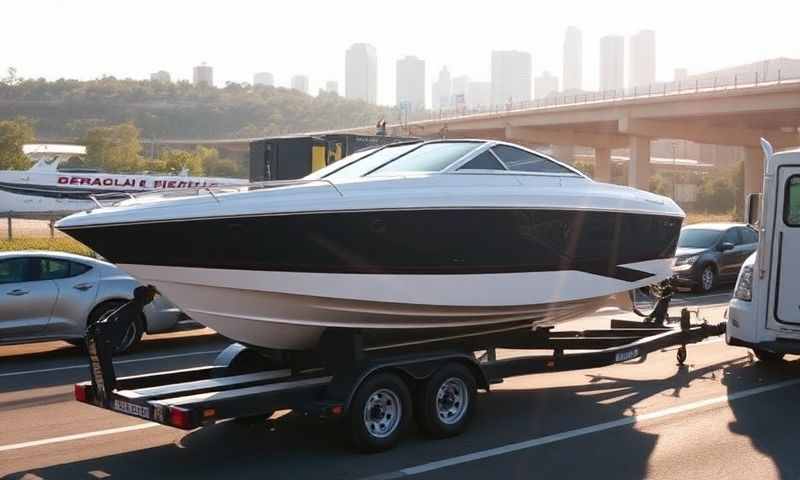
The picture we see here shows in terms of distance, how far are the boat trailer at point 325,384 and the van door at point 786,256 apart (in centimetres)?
285

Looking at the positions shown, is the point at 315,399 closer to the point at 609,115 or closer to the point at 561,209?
the point at 561,209

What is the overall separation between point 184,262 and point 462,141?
3.23m

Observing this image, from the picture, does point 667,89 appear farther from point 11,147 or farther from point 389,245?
point 389,245

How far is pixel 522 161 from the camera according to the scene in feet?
31.8

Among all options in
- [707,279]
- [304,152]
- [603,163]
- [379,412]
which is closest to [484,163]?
[379,412]

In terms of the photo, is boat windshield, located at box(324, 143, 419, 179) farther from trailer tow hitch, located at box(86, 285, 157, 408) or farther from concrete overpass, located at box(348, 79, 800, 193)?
concrete overpass, located at box(348, 79, 800, 193)

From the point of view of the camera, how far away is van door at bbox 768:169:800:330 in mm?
10633

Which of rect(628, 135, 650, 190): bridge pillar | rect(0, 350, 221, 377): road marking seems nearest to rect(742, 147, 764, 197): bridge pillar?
Result: rect(628, 135, 650, 190): bridge pillar

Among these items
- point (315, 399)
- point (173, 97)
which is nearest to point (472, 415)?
point (315, 399)

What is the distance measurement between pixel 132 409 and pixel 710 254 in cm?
1713

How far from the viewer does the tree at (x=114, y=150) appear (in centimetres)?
8581

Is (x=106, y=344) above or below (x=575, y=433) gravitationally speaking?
above

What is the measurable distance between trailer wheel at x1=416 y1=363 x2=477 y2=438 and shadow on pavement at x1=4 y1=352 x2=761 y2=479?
0.12 metres

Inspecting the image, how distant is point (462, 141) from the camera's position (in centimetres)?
954
